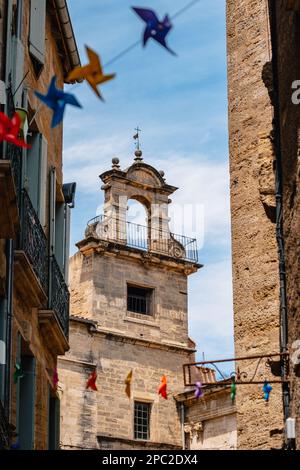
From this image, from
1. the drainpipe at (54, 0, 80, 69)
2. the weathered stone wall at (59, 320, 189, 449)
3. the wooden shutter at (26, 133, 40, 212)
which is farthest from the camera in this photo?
the weathered stone wall at (59, 320, 189, 449)

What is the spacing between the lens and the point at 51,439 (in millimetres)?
14734

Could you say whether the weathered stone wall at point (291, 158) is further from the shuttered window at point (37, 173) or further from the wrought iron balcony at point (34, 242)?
the shuttered window at point (37, 173)

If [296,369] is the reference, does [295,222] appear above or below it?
above

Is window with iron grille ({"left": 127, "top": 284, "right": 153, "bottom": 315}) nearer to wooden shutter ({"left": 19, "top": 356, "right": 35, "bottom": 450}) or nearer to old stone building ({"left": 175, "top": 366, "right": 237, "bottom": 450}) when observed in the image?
old stone building ({"left": 175, "top": 366, "right": 237, "bottom": 450})

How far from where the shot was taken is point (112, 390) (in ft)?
106

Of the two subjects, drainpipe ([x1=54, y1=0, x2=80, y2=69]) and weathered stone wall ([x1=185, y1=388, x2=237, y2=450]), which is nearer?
drainpipe ([x1=54, y1=0, x2=80, y2=69])

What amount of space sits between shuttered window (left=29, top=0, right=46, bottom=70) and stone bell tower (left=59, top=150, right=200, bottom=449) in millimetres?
17391

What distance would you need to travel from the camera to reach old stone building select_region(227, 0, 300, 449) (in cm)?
1009

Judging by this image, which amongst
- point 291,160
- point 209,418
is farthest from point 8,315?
point 209,418

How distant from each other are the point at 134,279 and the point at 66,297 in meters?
18.9

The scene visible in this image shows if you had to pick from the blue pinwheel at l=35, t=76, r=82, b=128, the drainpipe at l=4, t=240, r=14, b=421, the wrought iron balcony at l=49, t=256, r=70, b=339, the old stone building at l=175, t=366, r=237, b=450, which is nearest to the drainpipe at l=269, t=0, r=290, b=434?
the drainpipe at l=4, t=240, r=14, b=421
